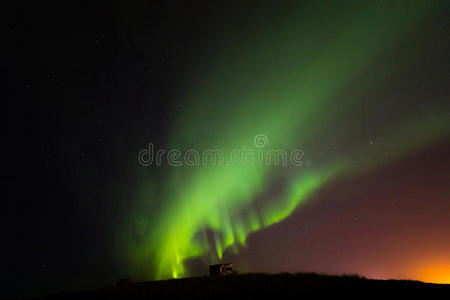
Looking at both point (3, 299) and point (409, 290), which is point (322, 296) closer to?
point (409, 290)

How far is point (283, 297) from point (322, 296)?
1706 mm

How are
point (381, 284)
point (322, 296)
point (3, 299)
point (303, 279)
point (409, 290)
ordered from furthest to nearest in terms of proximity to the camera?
point (3, 299) → point (303, 279) → point (381, 284) → point (409, 290) → point (322, 296)

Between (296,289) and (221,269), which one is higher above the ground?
(221,269)

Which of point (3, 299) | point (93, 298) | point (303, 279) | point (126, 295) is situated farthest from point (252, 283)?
Answer: point (3, 299)

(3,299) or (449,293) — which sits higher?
(3,299)

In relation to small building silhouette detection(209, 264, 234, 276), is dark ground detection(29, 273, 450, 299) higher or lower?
lower

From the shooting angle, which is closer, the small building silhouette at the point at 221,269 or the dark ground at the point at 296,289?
the dark ground at the point at 296,289

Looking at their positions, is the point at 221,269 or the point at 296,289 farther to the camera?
the point at 221,269

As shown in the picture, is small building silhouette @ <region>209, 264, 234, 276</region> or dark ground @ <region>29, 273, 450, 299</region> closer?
dark ground @ <region>29, 273, 450, 299</region>

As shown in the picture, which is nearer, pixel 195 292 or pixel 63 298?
pixel 195 292

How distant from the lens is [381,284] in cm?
1672

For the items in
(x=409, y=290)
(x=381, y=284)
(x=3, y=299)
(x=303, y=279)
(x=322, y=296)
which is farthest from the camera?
(x=3, y=299)

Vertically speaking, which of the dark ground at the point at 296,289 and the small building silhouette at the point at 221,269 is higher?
the small building silhouette at the point at 221,269

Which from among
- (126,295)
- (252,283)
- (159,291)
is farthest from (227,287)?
(126,295)
